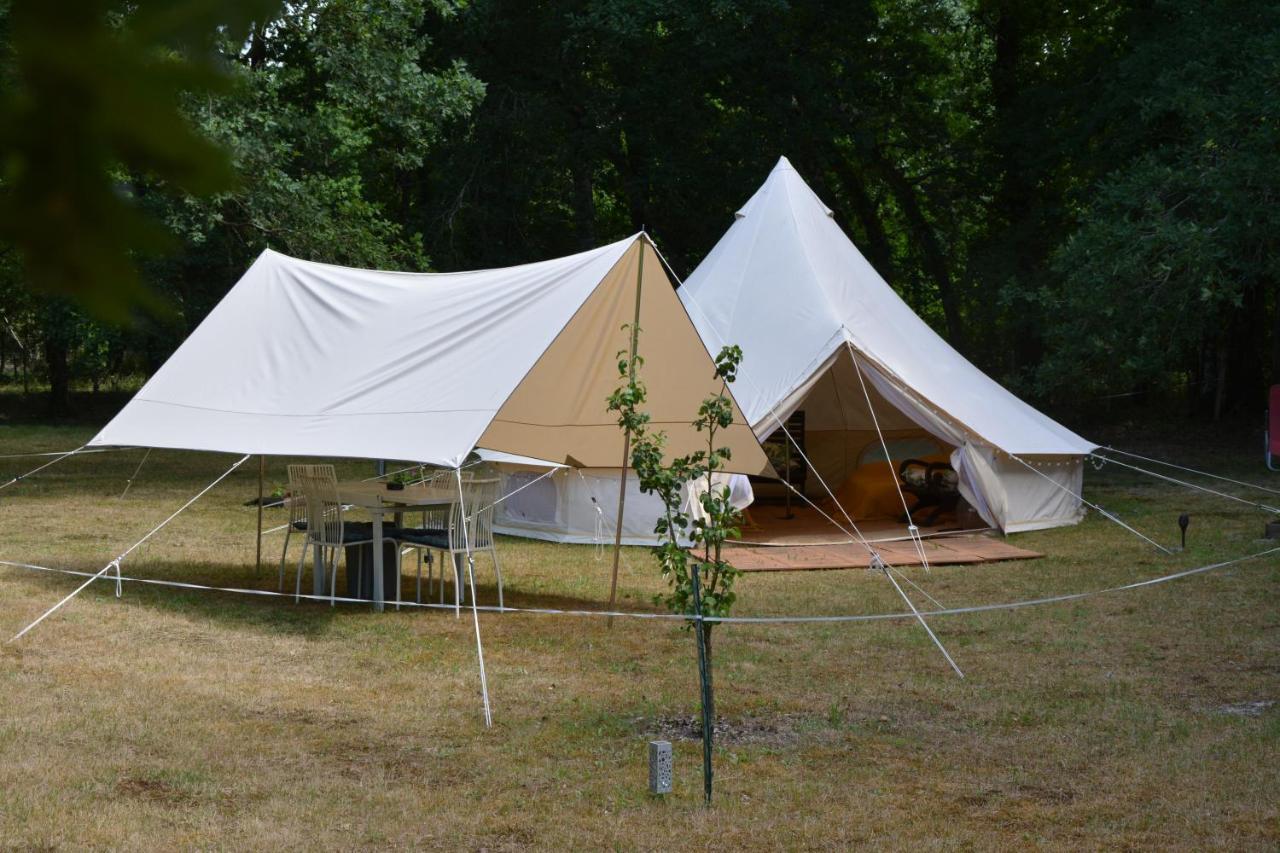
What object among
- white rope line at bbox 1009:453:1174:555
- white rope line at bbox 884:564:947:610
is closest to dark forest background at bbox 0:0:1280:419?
white rope line at bbox 1009:453:1174:555

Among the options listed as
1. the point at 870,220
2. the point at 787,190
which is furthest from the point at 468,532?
the point at 870,220

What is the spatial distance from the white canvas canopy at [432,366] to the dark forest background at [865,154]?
1.15 meters

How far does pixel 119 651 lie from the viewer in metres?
6.18

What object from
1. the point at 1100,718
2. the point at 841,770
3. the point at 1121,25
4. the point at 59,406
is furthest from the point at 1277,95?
the point at 59,406

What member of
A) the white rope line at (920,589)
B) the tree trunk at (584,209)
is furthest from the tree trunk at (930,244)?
the white rope line at (920,589)

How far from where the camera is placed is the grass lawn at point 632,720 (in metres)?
3.92

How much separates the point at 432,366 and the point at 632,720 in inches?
108

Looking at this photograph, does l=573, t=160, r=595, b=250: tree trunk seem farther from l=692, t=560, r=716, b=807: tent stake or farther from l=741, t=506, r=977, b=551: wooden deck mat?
l=692, t=560, r=716, b=807: tent stake

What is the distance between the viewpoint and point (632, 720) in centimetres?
513

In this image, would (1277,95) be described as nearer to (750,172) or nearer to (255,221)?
(750,172)

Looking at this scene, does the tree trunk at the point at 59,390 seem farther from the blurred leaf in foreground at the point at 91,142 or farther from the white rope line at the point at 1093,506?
the blurred leaf in foreground at the point at 91,142

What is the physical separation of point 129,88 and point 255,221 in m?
13.5

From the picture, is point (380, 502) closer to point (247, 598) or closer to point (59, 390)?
point (247, 598)

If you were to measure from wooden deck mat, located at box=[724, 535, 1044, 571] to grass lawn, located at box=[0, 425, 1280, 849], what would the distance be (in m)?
0.52
